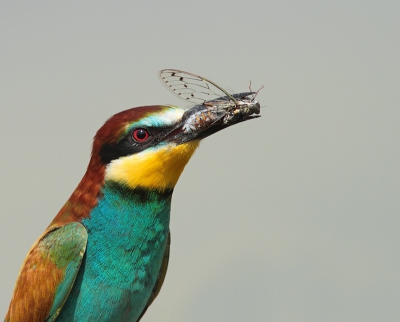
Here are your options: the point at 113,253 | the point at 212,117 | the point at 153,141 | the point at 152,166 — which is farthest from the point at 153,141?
the point at 113,253

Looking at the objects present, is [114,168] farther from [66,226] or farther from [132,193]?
[66,226]

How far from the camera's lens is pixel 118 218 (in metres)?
3.44

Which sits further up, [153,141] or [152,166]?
[153,141]

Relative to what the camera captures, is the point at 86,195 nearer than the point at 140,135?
No

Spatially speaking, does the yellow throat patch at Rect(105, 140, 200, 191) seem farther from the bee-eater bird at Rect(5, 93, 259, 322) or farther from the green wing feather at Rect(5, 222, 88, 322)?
the green wing feather at Rect(5, 222, 88, 322)

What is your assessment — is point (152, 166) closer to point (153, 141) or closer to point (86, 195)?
point (153, 141)

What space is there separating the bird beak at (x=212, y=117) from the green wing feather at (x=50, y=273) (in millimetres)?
772

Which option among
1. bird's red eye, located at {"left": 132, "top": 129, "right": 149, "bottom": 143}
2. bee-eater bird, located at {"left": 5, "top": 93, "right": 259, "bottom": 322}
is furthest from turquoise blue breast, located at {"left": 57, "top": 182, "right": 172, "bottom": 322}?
bird's red eye, located at {"left": 132, "top": 129, "right": 149, "bottom": 143}

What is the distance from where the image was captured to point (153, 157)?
3.36 meters

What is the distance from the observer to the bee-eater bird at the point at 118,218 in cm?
338

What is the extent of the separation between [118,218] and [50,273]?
0.49 meters

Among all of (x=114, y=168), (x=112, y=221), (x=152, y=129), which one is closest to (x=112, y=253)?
(x=112, y=221)

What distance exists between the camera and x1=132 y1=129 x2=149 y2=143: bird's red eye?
11.1 ft

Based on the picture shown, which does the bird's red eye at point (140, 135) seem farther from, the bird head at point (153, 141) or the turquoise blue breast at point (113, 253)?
the turquoise blue breast at point (113, 253)
